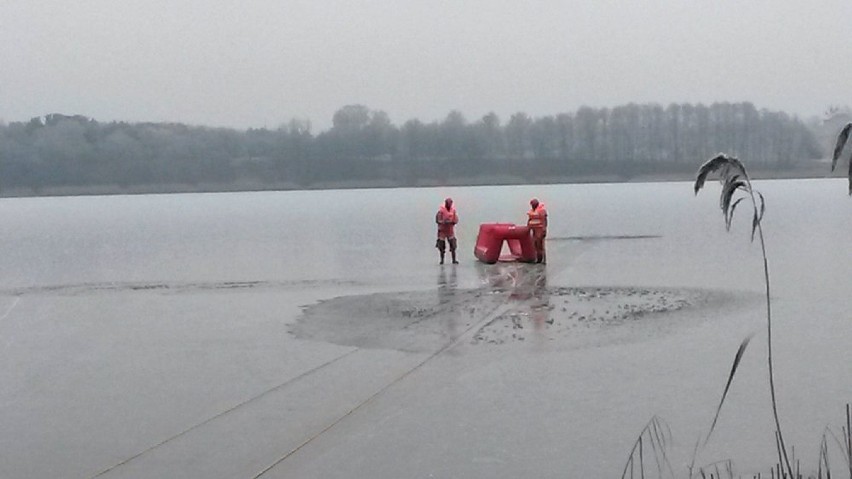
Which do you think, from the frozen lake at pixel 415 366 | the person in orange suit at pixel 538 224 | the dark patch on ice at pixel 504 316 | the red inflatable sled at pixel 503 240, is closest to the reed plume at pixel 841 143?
the frozen lake at pixel 415 366

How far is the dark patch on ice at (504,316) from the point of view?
1130 centimetres

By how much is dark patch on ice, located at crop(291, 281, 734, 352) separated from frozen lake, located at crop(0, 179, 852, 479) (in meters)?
0.06

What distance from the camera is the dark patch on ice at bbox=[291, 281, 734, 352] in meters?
11.3

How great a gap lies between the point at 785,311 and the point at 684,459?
669cm

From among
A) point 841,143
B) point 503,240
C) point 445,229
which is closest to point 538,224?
point 503,240

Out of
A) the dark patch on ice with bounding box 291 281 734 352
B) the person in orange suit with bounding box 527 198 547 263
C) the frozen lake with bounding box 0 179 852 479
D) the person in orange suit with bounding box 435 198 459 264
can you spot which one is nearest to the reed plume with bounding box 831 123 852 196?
the frozen lake with bounding box 0 179 852 479

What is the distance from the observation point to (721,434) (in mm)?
6898

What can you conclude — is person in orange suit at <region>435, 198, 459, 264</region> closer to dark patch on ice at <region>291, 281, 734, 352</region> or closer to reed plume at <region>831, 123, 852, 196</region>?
dark patch on ice at <region>291, 281, 734, 352</region>

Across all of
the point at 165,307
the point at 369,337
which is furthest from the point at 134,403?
the point at 165,307

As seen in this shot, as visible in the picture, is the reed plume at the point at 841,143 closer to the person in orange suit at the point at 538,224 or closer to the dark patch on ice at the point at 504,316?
the dark patch on ice at the point at 504,316

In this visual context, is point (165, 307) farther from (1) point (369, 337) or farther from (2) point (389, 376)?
(2) point (389, 376)

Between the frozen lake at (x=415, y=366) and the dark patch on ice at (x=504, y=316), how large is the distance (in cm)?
6

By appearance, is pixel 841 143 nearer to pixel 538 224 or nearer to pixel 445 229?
pixel 538 224

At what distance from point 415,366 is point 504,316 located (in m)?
3.45
